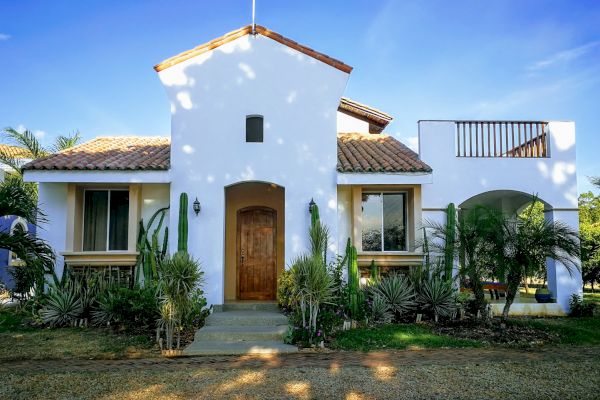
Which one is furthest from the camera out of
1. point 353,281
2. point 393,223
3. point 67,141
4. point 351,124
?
point 67,141

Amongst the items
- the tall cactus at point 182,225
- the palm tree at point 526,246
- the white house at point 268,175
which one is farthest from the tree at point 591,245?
the tall cactus at point 182,225

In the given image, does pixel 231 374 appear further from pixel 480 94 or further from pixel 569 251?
pixel 480 94

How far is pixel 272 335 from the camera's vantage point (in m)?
9.70

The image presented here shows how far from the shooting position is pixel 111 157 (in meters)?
13.2

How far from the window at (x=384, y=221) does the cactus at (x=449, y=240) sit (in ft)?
4.10

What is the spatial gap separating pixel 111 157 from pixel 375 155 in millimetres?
7528

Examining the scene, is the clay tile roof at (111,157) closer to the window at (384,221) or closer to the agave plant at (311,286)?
the agave plant at (311,286)

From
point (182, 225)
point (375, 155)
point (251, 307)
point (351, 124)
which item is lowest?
point (251, 307)

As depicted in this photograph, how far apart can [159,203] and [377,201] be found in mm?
6092

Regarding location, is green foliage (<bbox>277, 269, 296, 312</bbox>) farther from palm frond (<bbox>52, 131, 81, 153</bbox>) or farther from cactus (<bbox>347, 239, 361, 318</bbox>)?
palm frond (<bbox>52, 131, 81, 153</bbox>)

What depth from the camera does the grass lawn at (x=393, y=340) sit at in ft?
30.2

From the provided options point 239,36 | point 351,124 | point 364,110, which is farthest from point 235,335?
point 351,124

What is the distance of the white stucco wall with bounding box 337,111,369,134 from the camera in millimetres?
17739

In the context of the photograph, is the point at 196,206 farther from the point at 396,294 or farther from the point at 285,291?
the point at 396,294
